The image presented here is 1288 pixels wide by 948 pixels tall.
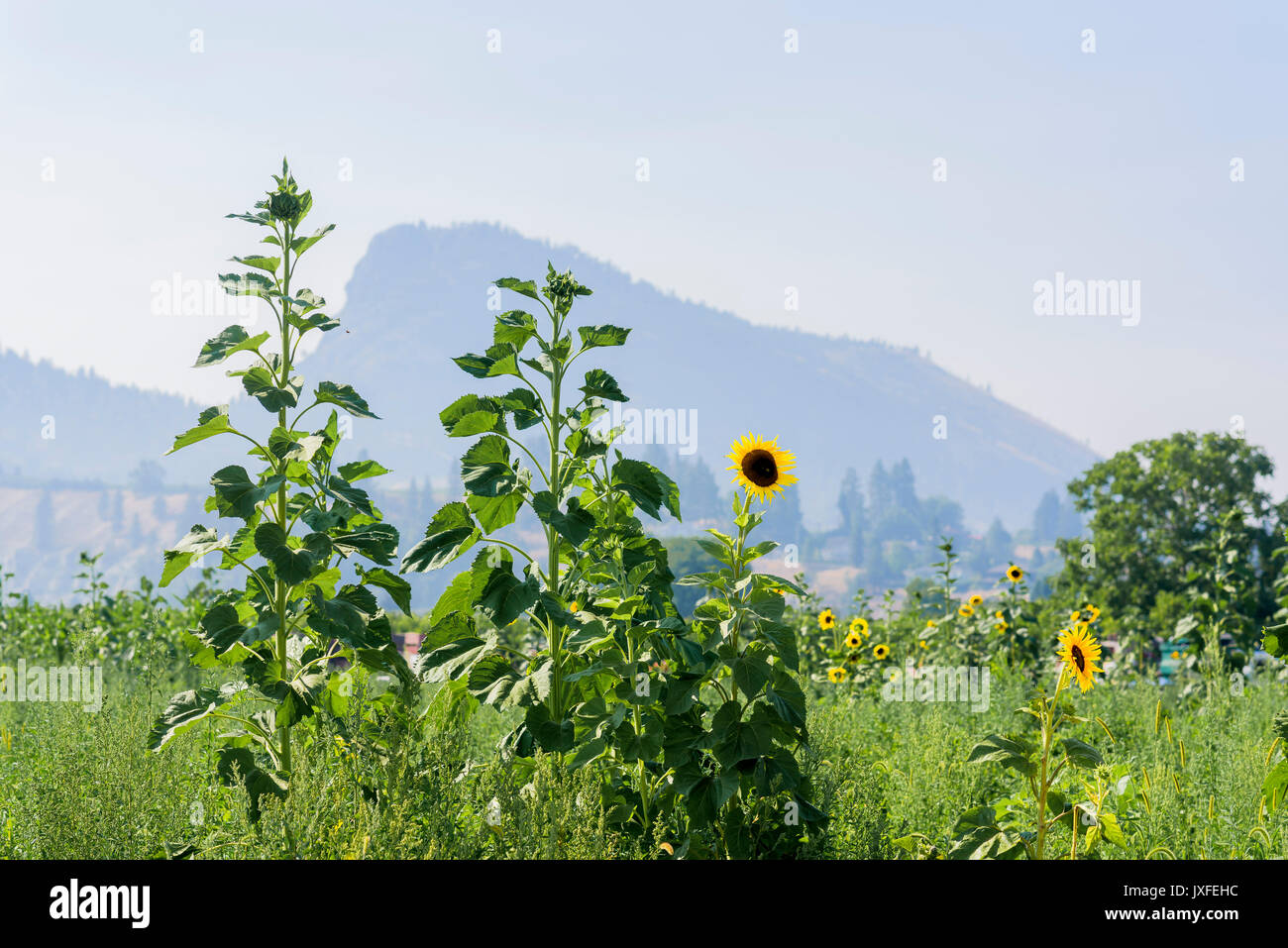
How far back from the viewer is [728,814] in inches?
121

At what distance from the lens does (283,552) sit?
3.04 m

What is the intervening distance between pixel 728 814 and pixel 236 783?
1.55 m

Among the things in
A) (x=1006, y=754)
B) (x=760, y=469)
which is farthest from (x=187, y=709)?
(x=1006, y=754)

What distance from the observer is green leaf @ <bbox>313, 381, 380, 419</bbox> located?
3.19 metres

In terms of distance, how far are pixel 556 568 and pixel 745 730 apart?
81cm

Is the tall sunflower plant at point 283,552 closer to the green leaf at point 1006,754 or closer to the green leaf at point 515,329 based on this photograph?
the green leaf at point 515,329

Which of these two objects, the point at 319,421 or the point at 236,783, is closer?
the point at 236,783

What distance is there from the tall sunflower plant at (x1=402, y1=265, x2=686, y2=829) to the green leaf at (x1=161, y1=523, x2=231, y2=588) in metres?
0.67

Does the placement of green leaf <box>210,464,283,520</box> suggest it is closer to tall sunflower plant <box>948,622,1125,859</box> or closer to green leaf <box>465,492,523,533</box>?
green leaf <box>465,492,523,533</box>

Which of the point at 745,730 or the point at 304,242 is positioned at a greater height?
the point at 304,242

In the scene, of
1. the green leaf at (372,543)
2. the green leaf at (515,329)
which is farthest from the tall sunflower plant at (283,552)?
the green leaf at (515,329)

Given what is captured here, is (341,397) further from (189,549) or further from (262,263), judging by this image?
(189,549)
